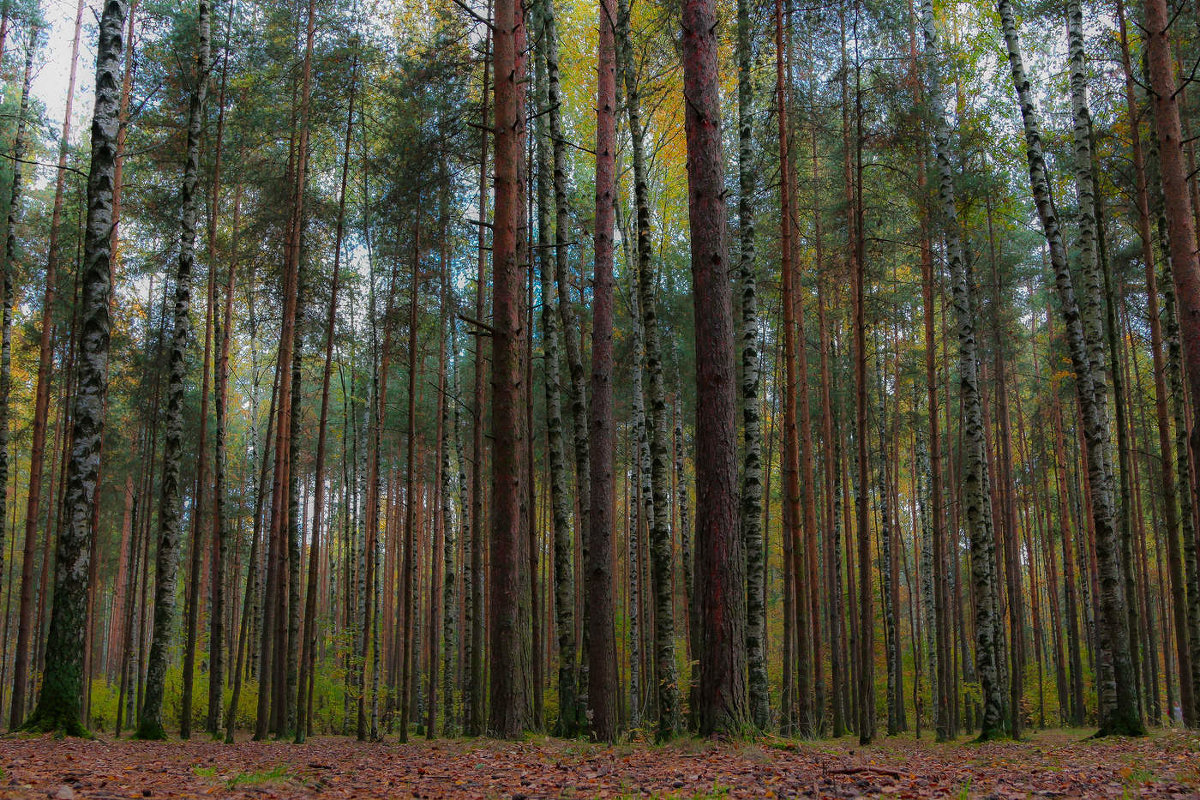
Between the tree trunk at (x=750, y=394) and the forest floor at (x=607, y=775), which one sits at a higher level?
the tree trunk at (x=750, y=394)

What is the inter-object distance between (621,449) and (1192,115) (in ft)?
56.8

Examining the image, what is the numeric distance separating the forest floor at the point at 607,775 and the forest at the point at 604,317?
7 cm

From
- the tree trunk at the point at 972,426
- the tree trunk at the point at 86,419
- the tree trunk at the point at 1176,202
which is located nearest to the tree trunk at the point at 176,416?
the tree trunk at the point at 86,419

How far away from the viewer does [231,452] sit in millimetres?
30859

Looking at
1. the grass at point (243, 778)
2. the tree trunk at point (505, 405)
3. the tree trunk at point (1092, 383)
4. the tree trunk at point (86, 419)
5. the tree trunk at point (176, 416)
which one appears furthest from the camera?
the tree trunk at point (176, 416)

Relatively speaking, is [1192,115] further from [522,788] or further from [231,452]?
[231,452]

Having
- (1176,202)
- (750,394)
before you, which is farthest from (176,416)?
(1176,202)

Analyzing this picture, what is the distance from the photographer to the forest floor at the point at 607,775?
13.3ft

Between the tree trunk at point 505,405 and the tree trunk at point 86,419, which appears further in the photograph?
the tree trunk at point 505,405

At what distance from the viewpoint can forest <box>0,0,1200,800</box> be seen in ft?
21.2

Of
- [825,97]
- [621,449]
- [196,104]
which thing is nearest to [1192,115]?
[825,97]

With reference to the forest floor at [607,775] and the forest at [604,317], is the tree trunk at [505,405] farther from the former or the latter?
the forest floor at [607,775]

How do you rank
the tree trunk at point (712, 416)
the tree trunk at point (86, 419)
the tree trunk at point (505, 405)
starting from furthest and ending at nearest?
1. the tree trunk at point (505, 405)
2. the tree trunk at point (86, 419)
3. the tree trunk at point (712, 416)

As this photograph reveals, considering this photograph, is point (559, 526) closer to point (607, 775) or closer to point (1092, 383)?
point (607, 775)
